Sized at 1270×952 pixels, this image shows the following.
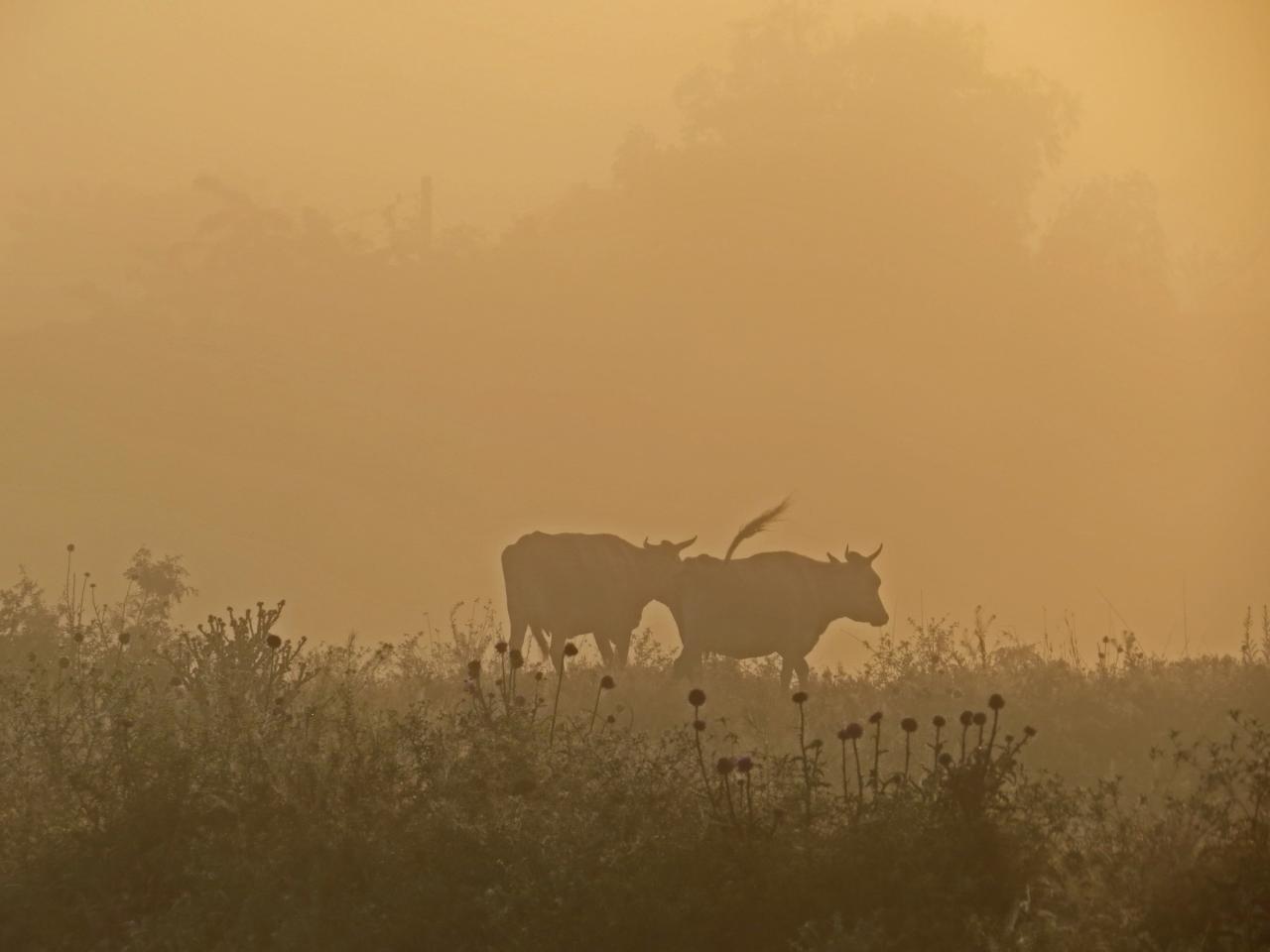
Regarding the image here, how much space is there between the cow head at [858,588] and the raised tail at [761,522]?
2.97 ft

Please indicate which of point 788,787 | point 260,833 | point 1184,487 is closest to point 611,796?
point 788,787

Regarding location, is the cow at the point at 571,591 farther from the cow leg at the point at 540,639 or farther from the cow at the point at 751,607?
the cow at the point at 751,607

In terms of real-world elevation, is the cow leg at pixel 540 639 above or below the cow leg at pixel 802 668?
above

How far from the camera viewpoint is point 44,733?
9297mm

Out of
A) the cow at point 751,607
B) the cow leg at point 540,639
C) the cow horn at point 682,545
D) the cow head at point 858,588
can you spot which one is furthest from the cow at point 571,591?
the cow head at point 858,588

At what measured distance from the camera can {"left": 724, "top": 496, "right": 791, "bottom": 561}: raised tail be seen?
1970 centimetres

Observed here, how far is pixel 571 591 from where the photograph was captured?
19.0 meters

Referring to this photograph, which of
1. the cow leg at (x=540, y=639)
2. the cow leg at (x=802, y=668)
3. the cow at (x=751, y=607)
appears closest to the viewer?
the cow leg at (x=802, y=668)

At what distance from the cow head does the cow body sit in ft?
1.59

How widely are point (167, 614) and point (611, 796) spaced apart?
37.5 feet

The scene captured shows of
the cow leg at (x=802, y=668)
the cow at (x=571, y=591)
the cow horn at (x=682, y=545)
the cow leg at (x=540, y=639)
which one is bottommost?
the cow leg at (x=802, y=668)

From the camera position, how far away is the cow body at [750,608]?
18.2m

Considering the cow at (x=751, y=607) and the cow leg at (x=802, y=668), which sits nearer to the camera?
the cow leg at (x=802, y=668)

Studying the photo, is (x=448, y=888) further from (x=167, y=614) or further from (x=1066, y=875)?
(x=167, y=614)
